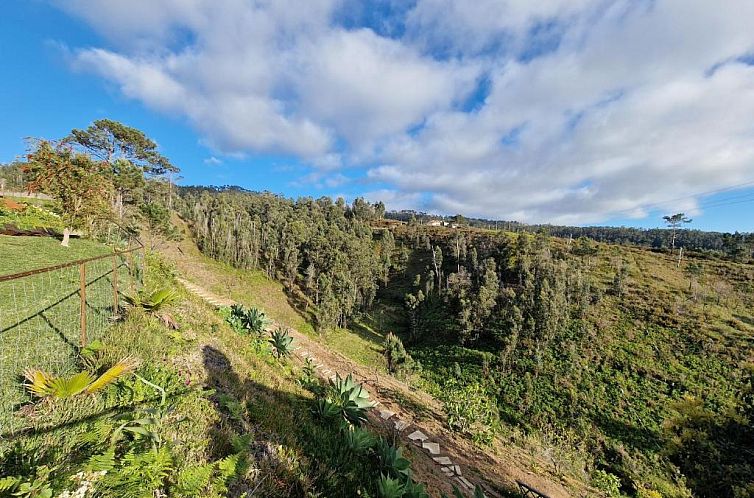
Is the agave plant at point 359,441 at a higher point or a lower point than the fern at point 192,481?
lower

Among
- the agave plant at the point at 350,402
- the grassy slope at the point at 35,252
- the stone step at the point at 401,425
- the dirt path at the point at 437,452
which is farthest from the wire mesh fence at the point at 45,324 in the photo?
the stone step at the point at 401,425

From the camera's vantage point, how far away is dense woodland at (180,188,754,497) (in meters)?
15.9

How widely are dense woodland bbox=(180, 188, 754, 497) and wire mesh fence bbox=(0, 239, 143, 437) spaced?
8.15m

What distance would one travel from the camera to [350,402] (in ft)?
17.4

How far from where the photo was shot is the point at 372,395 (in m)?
8.34

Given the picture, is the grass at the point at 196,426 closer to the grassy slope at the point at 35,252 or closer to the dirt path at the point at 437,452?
the dirt path at the point at 437,452

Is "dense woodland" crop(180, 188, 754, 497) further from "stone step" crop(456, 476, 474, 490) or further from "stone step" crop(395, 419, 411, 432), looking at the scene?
"stone step" crop(456, 476, 474, 490)

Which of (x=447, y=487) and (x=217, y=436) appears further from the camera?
(x=447, y=487)

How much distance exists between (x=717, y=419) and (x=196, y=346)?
28105 millimetres

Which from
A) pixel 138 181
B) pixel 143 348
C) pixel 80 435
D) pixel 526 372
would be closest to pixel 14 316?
pixel 143 348

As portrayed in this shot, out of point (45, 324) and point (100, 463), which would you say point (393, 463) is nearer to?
point (100, 463)

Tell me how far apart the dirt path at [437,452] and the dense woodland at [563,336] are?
2.23 feet

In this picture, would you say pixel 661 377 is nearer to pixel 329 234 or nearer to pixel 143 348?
pixel 143 348

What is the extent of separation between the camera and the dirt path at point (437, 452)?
5543 millimetres
